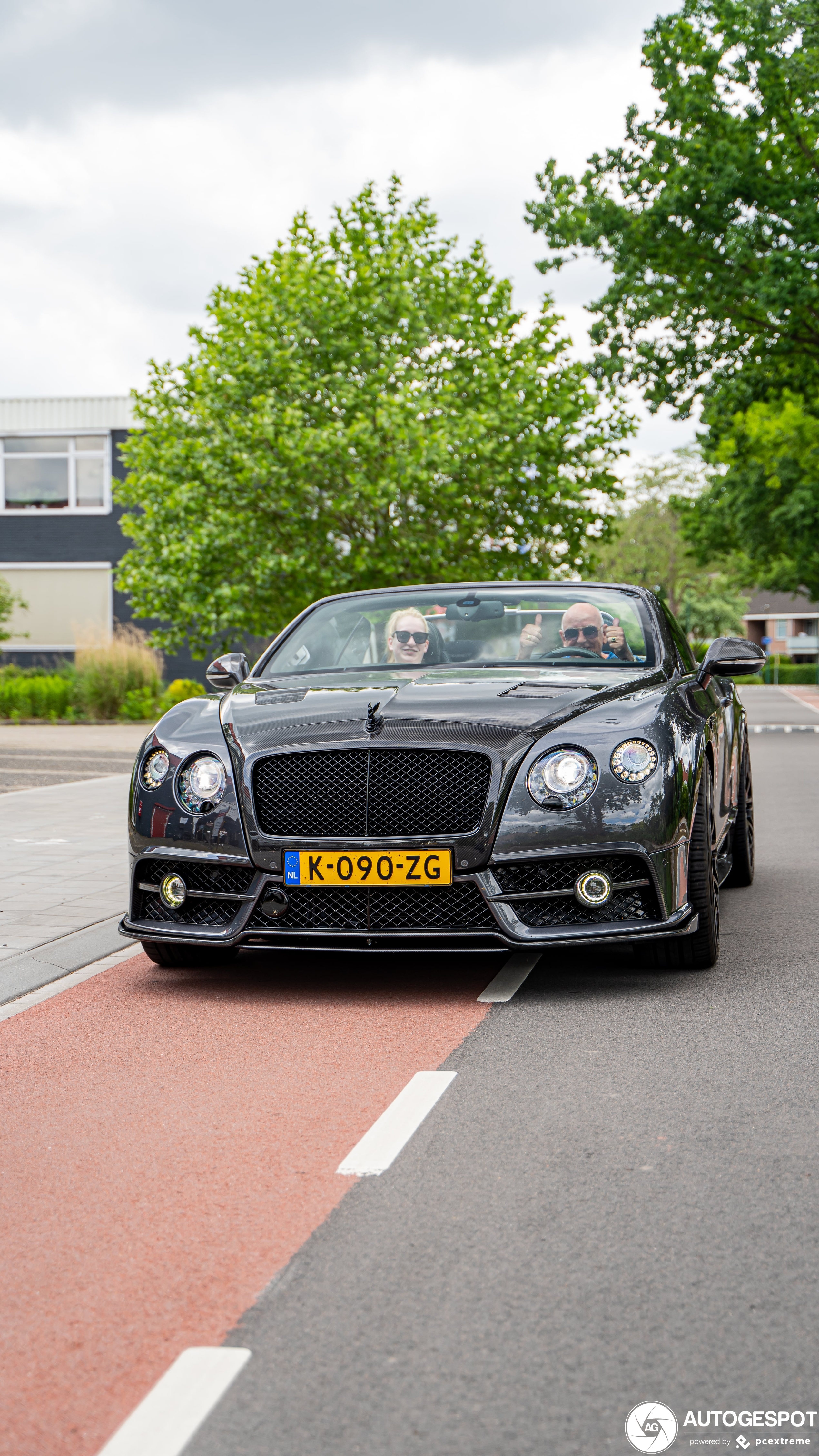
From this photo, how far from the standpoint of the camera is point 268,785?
5371 millimetres

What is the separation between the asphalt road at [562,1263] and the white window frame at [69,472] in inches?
1366

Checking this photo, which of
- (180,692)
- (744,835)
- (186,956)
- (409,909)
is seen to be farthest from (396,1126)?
(180,692)

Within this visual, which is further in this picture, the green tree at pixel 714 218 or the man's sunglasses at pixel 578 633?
the green tree at pixel 714 218

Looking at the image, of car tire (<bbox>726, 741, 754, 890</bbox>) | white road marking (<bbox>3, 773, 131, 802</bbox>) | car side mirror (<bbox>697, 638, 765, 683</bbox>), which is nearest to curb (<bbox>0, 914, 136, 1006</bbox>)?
car side mirror (<bbox>697, 638, 765, 683</bbox>)

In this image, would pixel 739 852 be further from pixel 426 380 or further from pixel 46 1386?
pixel 426 380

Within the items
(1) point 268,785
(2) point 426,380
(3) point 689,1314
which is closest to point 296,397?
(2) point 426,380

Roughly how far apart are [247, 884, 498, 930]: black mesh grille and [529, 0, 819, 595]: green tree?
20.2m

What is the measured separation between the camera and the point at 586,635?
254 inches

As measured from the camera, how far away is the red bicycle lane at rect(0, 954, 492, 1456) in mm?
2625

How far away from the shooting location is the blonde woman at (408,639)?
21.4ft

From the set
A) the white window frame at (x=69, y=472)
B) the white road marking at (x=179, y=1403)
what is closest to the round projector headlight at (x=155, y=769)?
the white road marking at (x=179, y=1403)

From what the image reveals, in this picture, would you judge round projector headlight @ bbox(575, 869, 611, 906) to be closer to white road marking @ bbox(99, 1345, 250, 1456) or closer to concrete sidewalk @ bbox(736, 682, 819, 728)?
white road marking @ bbox(99, 1345, 250, 1456)

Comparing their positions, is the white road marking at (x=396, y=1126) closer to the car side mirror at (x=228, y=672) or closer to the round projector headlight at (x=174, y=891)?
the round projector headlight at (x=174, y=891)

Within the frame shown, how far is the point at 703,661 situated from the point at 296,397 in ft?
55.0
